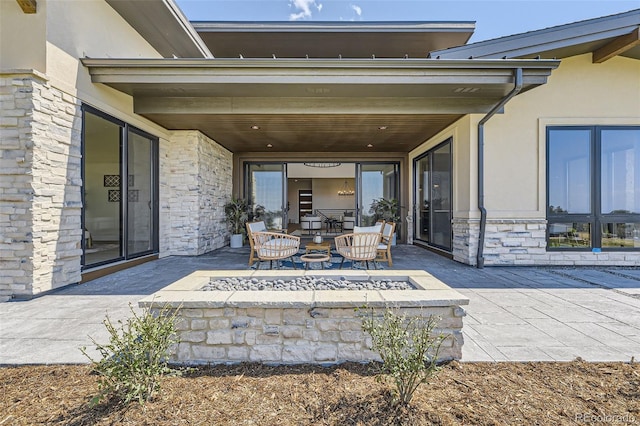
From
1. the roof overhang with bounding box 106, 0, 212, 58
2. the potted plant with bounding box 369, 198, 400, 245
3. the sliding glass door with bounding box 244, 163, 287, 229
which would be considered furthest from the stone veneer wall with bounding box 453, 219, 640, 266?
the roof overhang with bounding box 106, 0, 212, 58

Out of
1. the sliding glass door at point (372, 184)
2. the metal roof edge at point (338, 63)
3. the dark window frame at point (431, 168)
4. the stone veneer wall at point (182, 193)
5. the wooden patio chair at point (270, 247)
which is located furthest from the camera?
the sliding glass door at point (372, 184)

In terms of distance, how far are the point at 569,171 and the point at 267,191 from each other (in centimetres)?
715

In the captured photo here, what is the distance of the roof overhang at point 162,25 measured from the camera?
504 centimetres

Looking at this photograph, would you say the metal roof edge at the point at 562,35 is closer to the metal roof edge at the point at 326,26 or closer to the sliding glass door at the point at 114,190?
the metal roof edge at the point at 326,26

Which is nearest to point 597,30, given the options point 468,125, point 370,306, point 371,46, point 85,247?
point 468,125

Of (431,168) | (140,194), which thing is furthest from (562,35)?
(140,194)

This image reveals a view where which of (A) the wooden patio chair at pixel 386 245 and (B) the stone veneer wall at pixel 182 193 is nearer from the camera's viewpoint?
(A) the wooden patio chair at pixel 386 245

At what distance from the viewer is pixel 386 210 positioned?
8680 millimetres

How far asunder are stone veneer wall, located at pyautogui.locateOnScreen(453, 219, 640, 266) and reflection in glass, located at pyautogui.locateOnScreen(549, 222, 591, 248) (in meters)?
0.15

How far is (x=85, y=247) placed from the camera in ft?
14.2

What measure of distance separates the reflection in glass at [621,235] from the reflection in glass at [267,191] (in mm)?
7299

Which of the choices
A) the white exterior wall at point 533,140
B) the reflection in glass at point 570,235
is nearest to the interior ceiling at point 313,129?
the white exterior wall at point 533,140

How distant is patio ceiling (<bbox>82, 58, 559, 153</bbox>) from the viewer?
4344 mm

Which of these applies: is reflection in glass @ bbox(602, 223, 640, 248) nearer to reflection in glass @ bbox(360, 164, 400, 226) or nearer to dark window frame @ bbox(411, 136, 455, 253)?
dark window frame @ bbox(411, 136, 455, 253)
